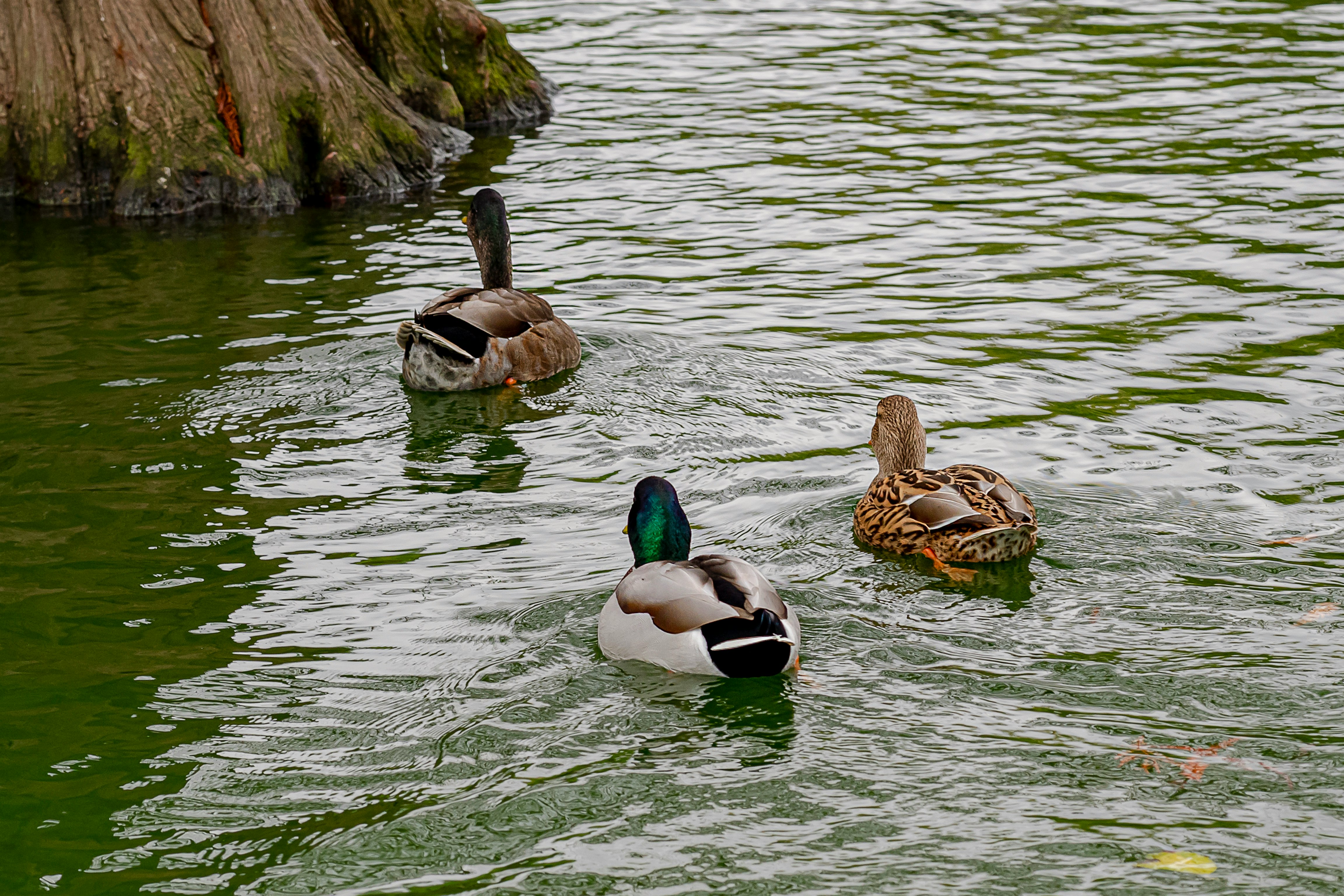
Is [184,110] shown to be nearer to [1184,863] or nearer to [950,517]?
[950,517]

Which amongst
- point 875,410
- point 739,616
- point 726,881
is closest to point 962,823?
point 726,881

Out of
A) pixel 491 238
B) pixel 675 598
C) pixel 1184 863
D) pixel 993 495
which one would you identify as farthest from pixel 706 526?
pixel 491 238

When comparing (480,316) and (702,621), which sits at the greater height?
(480,316)

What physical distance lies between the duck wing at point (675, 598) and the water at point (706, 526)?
11.5 inches

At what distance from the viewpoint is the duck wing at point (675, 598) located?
6852mm

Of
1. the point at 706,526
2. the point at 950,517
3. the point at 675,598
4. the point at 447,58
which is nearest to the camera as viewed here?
the point at 675,598

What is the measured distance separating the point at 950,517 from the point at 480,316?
4.64 m

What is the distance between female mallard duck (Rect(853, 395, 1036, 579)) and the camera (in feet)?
26.7

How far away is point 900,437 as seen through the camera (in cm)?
917

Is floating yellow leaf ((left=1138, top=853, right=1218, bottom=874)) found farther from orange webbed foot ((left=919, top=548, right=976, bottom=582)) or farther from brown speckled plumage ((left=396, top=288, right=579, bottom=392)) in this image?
brown speckled plumage ((left=396, top=288, right=579, bottom=392))

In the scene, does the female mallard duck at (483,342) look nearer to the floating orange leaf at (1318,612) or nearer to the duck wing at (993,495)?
the duck wing at (993,495)

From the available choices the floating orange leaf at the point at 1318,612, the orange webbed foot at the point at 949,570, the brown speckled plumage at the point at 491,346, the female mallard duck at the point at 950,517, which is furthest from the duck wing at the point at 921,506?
the brown speckled plumage at the point at 491,346

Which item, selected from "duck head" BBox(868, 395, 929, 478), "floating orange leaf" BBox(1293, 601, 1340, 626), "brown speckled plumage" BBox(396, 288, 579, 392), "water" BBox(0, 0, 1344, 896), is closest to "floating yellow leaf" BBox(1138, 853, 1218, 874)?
"water" BBox(0, 0, 1344, 896)

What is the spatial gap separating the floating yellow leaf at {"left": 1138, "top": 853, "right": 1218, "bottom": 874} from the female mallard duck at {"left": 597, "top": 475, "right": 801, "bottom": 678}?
5.99 feet
